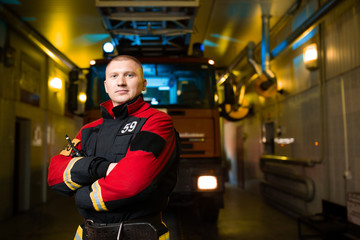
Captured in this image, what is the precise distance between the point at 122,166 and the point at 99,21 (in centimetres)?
571

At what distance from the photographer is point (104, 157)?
1.47m

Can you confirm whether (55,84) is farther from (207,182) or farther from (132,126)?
(132,126)

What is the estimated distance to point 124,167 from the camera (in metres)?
1.31

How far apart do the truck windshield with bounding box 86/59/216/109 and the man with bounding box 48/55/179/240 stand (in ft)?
9.32

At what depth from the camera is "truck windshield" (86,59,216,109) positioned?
4.41m

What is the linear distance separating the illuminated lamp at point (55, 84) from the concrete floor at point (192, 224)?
10.7 ft

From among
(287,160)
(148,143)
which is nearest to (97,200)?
(148,143)

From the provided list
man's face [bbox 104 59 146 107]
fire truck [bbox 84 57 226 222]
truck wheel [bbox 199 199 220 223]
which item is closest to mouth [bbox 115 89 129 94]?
man's face [bbox 104 59 146 107]

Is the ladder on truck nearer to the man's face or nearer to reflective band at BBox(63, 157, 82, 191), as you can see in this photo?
the man's face

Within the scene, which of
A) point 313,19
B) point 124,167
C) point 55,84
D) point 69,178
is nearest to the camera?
point 124,167

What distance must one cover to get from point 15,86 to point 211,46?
4825 millimetres

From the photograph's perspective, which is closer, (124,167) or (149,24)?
(124,167)

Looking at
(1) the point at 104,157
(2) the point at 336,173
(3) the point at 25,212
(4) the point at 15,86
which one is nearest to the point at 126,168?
(1) the point at 104,157

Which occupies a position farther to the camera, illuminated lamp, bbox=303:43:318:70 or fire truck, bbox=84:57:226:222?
illuminated lamp, bbox=303:43:318:70
